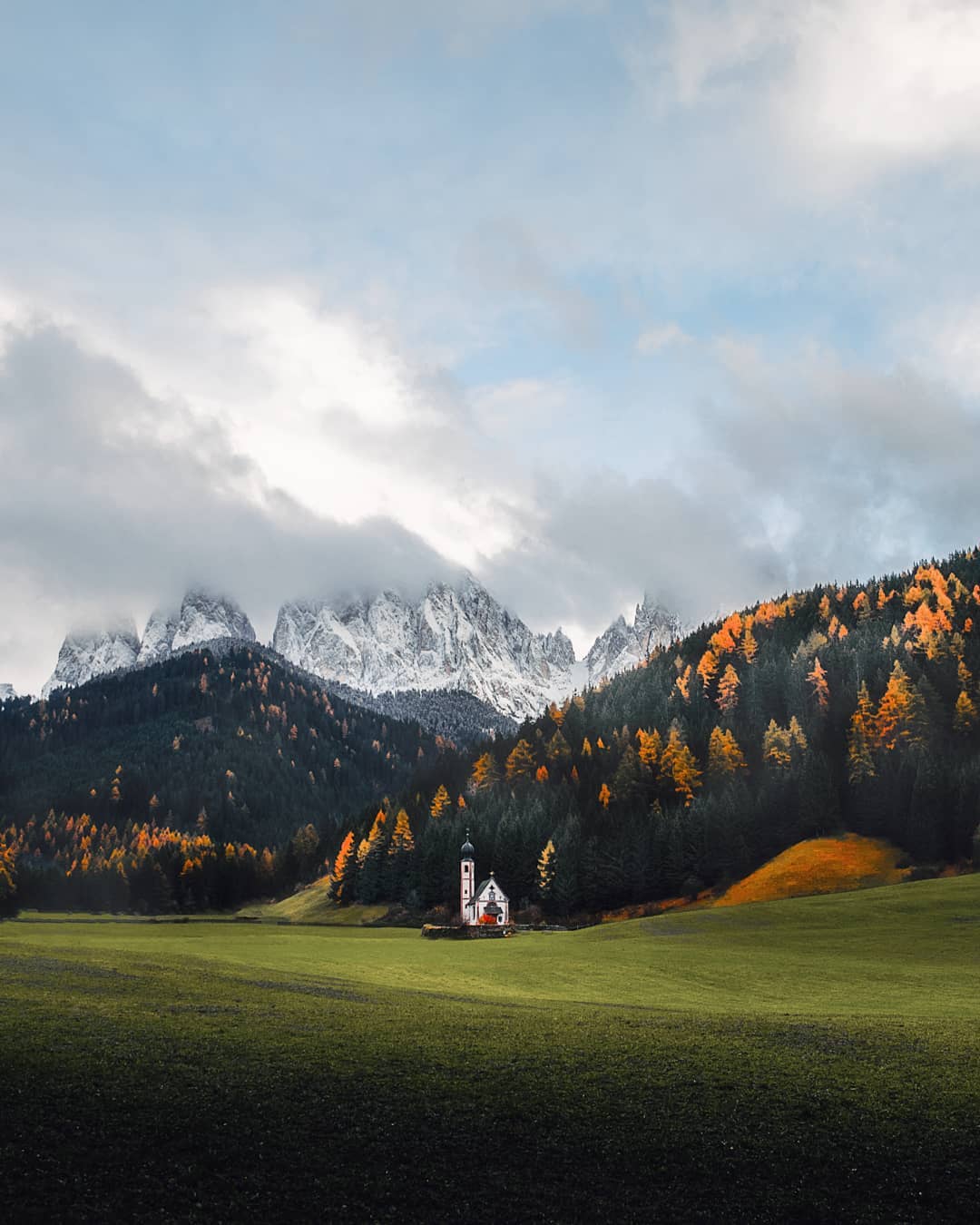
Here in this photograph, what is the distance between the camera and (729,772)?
433 ft

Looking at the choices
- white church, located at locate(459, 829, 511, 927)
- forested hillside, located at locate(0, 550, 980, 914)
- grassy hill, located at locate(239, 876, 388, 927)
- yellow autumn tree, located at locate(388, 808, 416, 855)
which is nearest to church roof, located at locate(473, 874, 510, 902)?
white church, located at locate(459, 829, 511, 927)

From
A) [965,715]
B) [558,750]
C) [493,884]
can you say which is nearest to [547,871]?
[493,884]

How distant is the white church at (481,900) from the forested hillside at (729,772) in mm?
4629

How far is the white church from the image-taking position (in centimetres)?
11750

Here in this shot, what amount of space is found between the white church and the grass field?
7597 centimetres

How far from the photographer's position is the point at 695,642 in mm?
196750

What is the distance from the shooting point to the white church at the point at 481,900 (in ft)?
385

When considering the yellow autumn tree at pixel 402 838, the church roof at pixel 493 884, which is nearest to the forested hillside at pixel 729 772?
the yellow autumn tree at pixel 402 838

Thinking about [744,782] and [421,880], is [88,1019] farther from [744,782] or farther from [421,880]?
[744,782]

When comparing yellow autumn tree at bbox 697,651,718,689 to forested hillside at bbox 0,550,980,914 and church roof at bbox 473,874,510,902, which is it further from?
church roof at bbox 473,874,510,902

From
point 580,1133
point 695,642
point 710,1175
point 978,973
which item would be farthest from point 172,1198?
point 695,642

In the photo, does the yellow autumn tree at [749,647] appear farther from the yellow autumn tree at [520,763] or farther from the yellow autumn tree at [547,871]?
the yellow autumn tree at [547,871]

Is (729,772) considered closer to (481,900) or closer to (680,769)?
(680,769)

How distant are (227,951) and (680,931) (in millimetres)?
38073
